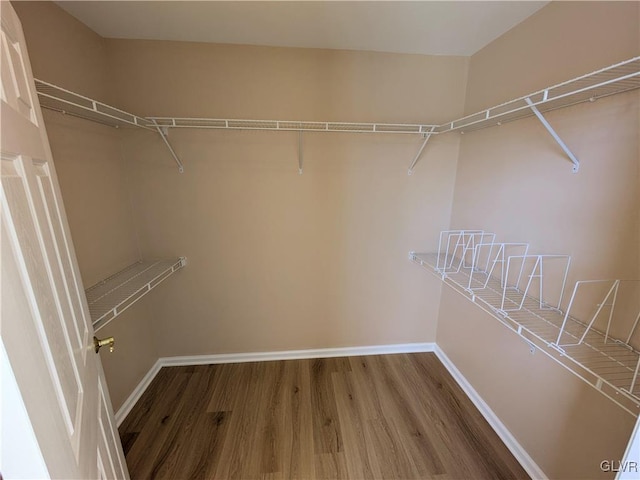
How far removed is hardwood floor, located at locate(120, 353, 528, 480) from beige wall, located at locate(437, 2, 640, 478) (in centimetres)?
32

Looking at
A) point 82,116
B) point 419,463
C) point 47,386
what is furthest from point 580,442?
point 82,116

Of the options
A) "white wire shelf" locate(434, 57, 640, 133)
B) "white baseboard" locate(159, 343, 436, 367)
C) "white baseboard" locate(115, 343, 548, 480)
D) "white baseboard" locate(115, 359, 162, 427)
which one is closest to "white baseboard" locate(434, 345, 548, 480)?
"white baseboard" locate(115, 343, 548, 480)

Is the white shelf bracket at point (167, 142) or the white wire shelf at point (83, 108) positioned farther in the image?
the white shelf bracket at point (167, 142)

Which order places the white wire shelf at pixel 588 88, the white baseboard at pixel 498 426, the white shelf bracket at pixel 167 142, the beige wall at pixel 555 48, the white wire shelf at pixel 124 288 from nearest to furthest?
the white wire shelf at pixel 588 88, the beige wall at pixel 555 48, the white wire shelf at pixel 124 288, the white baseboard at pixel 498 426, the white shelf bracket at pixel 167 142

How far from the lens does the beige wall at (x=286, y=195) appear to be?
1748 mm

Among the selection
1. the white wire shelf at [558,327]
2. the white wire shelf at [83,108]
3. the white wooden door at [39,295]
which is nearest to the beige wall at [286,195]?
the white wire shelf at [83,108]

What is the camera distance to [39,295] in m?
0.65

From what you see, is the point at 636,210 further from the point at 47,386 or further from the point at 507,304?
the point at 47,386

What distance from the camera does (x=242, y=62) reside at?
1729mm

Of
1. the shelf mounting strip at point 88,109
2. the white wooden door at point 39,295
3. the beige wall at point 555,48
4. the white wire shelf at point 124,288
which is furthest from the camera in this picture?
the white wire shelf at point 124,288

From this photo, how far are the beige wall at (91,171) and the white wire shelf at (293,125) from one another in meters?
0.38

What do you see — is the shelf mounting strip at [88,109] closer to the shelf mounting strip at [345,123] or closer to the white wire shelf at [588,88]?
the shelf mounting strip at [345,123]

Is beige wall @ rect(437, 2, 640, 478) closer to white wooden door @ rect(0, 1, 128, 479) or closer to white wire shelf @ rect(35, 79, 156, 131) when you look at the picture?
white wooden door @ rect(0, 1, 128, 479)

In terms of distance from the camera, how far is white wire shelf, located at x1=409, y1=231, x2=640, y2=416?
0.91m
